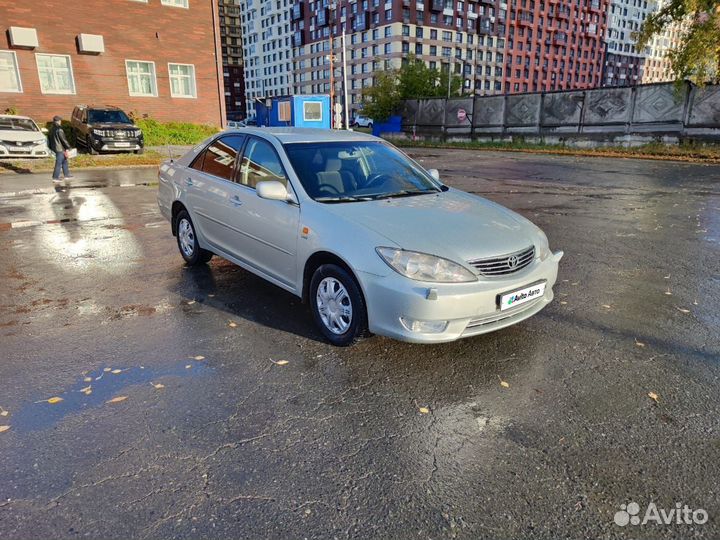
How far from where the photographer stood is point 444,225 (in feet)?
12.3

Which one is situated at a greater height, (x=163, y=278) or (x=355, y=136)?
(x=355, y=136)

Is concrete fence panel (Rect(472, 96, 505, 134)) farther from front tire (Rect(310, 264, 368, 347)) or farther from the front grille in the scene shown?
front tire (Rect(310, 264, 368, 347))

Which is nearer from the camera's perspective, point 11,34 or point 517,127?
point 11,34

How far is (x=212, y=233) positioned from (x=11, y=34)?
24732 mm

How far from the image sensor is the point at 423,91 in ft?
150

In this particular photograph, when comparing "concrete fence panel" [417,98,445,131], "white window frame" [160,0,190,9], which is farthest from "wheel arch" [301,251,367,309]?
"concrete fence panel" [417,98,445,131]

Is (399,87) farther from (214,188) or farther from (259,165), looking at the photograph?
(259,165)

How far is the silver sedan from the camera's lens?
11.1ft

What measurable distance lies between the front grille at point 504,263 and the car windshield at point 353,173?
3.98 ft

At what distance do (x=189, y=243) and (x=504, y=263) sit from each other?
12.9 feet

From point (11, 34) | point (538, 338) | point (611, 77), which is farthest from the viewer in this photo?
point (611, 77)

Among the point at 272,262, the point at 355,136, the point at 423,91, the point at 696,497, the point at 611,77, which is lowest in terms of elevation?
the point at 696,497

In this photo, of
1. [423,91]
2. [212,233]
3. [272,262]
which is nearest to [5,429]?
[272,262]

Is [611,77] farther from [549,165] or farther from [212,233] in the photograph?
[212,233]
